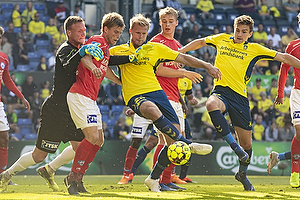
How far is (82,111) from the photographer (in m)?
6.19

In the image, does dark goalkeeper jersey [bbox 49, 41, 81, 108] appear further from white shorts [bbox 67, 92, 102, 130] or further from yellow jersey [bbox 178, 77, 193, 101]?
yellow jersey [bbox 178, 77, 193, 101]

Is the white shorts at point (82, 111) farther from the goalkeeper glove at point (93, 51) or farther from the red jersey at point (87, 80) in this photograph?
the goalkeeper glove at point (93, 51)

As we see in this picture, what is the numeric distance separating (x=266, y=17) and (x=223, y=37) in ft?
44.0

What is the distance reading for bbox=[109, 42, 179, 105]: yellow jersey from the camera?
21.8 feet

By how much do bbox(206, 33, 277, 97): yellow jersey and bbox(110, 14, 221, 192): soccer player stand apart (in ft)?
4.04

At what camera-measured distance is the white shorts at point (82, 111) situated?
619 centimetres

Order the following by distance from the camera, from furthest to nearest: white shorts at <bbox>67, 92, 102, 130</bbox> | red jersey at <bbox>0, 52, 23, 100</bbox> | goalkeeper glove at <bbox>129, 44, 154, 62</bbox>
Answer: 1. red jersey at <bbox>0, 52, 23, 100</bbox>
2. goalkeeper glove at <bbox>129, 44, 154, 62</bbox>
3. white shorts at <bbox>67, 92, 102, 130</bbox>

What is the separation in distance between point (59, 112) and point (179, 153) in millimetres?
1889

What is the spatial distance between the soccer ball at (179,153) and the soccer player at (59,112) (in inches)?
62.4

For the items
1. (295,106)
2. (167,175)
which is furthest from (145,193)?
(295,106)

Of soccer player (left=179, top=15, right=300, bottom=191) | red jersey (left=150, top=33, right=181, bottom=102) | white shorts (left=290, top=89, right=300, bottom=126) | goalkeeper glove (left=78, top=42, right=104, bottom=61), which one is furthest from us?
white shorts (left=290, top=89, right=300, bottom=126)

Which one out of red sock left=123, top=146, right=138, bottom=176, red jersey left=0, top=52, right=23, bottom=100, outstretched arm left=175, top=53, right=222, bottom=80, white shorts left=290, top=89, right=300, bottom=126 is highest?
outstretched arm left=175, top=53, right=222, bottom=80

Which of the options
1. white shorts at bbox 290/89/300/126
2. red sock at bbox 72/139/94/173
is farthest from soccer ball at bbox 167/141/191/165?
white shorts at bbox 290/89/300/126

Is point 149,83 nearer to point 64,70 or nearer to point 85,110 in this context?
point 85,110
